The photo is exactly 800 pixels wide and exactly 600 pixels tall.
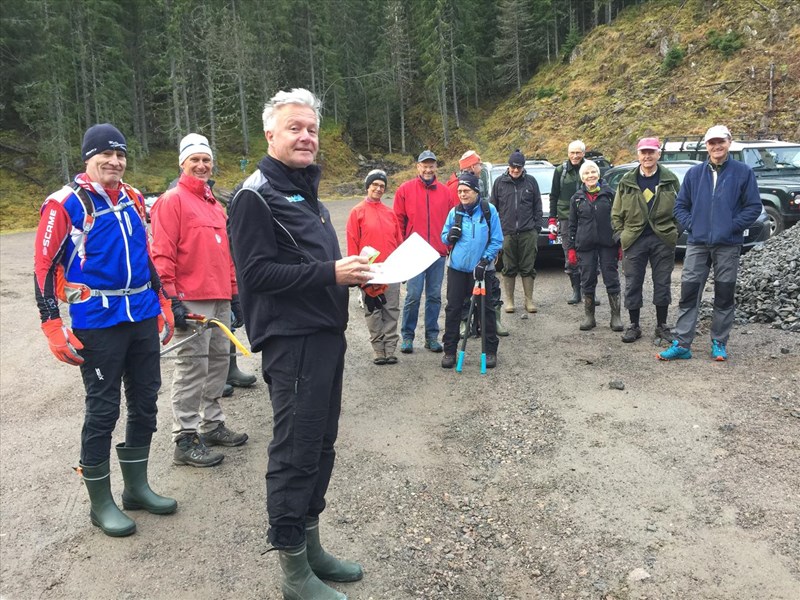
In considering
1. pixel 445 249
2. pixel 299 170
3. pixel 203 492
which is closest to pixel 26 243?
pixel 445 249

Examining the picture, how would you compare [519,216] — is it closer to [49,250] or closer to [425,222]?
[425,222]

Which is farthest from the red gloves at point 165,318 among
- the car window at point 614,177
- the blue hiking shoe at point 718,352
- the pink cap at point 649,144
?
the car window at point 614,177

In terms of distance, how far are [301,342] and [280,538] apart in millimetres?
907

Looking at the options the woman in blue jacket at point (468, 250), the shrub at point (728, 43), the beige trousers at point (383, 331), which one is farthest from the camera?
the shrub at point (728, 43)

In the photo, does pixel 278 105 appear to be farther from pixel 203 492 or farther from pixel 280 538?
pixel 203 492

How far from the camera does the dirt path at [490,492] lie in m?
2.96

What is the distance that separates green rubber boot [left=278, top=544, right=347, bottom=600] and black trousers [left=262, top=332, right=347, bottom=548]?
0.07m

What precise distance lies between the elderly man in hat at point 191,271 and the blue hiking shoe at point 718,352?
496 cm

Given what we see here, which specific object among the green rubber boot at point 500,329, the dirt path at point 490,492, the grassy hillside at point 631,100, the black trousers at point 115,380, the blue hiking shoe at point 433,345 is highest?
the grassy hillside at point 631,100

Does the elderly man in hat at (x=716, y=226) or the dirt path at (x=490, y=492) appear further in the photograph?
the elderly man in hat at (x=716, y=226)

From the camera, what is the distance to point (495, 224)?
21.2ft

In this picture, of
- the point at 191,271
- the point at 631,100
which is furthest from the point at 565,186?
the point at 631,100

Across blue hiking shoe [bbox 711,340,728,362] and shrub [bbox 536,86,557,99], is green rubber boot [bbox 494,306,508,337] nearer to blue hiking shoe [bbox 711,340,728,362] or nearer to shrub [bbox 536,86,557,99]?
blue hiking shoe [bbox 711,340,728,362]

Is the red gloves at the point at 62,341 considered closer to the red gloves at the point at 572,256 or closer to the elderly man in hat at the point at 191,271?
the elderly man in hat at the point at 191,271
